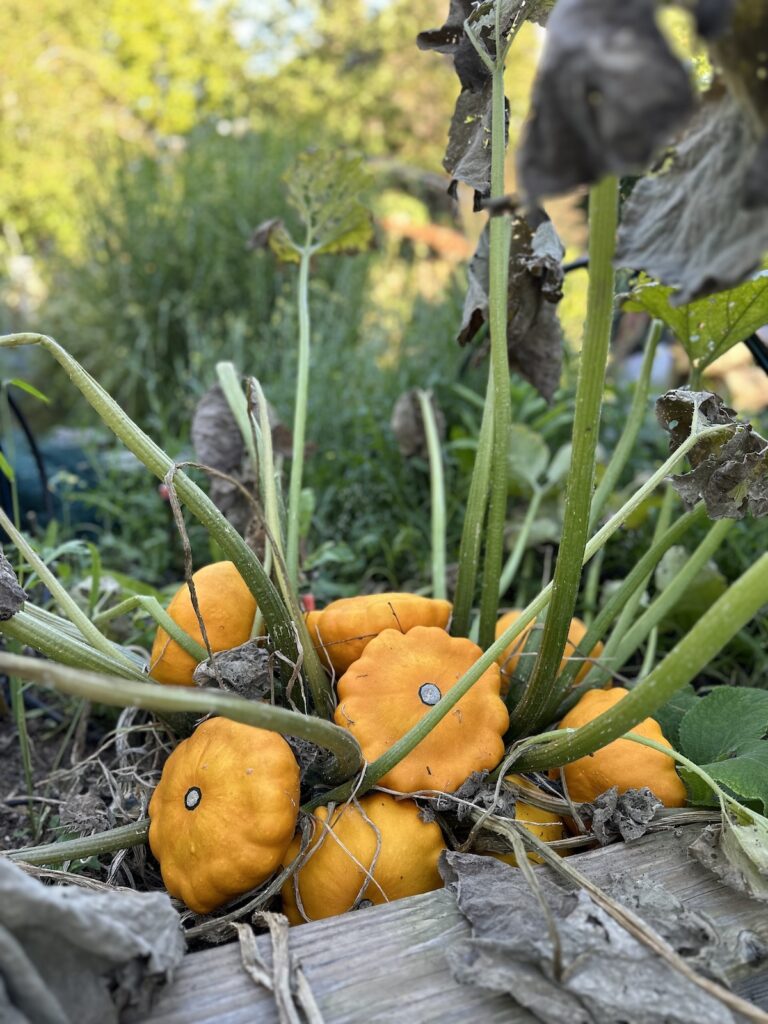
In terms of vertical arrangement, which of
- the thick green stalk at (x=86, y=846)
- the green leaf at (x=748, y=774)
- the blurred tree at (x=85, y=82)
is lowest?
the thick green stalk at (x=86, y=846)

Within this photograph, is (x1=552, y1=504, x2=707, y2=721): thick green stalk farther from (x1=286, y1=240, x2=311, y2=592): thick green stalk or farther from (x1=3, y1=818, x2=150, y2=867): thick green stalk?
(x1=3, y1=818, x2=150, y2=867): thick green stalk

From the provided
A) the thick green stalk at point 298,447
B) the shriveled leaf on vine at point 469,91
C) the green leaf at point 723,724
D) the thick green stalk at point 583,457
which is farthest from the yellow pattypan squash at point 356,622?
the shriveled leaf on vine at point 469,91

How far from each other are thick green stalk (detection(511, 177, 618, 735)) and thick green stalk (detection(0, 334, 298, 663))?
383 mm

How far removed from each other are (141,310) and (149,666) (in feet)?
9.84

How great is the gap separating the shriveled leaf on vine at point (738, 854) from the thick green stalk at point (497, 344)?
482 millimetres

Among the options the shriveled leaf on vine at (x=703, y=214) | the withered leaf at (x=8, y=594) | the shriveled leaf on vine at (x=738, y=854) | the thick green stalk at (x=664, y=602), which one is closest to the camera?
the shriveled leaf on vine at (x=703, y=214)

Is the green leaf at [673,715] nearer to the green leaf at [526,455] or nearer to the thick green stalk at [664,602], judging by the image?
the thick green stalk at [664,602]

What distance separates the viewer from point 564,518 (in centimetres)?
105

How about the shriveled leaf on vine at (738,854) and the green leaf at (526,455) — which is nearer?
the shriveled leaf on vine at (738,854)

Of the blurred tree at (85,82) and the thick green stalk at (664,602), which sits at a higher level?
the blurred tree at (85,82)

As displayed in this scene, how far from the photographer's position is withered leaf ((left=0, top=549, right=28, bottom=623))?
106cm

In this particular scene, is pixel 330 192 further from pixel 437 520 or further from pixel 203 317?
pixel 203 317

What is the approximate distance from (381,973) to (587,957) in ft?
0.66

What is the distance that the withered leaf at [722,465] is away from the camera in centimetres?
118
